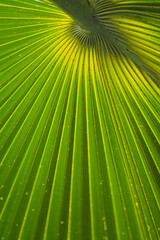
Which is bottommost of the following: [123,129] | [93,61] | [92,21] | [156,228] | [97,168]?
[156,228]

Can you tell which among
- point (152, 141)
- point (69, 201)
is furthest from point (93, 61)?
point (69, 201)

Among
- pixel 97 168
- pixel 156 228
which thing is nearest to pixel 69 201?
pixel 97 168

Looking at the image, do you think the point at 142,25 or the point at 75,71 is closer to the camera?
the point at 142,25

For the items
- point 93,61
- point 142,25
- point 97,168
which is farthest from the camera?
point 93,61

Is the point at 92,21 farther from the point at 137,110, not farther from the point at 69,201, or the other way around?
the point at 69,201

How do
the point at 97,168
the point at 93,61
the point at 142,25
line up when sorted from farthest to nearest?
the point at 93,61 < the point at 97,168 < the point at 142,25

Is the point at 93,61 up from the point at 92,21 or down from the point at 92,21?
up
